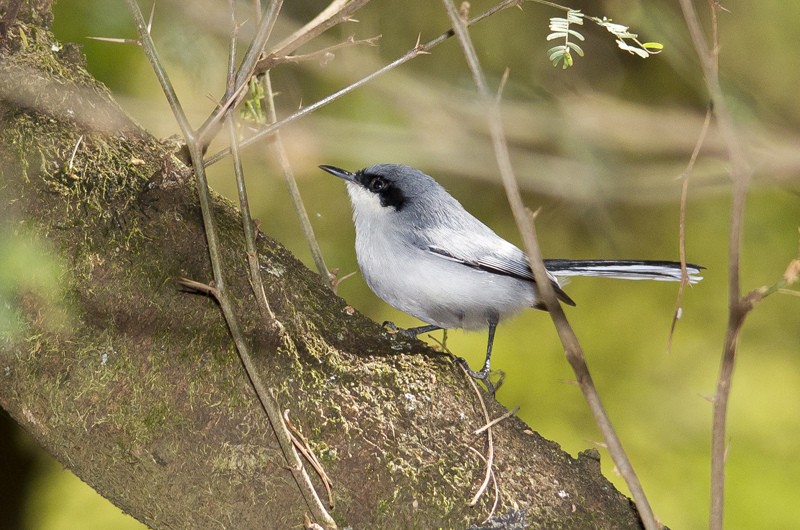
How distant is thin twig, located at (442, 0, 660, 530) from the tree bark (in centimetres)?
30

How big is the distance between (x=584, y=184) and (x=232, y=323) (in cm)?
150

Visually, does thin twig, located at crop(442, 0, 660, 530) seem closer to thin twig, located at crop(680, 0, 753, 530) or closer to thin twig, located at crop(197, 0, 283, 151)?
thin twig, located at crop(680, 0, 753, 530)

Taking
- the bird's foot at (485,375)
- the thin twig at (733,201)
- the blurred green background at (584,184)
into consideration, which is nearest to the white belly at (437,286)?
the blurred green background at (584,184)

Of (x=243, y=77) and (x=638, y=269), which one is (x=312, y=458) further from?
(x=638, y=269)

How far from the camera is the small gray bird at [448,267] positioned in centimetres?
281

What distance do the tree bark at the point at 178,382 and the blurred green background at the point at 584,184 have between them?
870mm

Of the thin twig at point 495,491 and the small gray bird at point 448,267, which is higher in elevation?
the small gray bird at point 448,267

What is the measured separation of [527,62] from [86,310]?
322cm

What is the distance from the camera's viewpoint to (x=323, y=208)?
467 centimetres

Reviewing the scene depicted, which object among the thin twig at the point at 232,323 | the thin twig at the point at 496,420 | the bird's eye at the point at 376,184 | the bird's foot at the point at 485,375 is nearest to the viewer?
the thin twig at the point at 232,323

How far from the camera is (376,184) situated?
3156 millimetres

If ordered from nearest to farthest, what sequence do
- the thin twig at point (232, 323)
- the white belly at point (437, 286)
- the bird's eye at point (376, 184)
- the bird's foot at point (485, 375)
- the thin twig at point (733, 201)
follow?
the thin twig at point (733, 201), the thin twig at point (232, 323), the bird's foot at point (485, 375), the white belly at point (437, 286), the bird's eye at point (376, 184)

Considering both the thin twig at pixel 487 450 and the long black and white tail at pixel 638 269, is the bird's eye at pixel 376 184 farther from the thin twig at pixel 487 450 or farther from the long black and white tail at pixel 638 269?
the thin twig at pixel 487 450

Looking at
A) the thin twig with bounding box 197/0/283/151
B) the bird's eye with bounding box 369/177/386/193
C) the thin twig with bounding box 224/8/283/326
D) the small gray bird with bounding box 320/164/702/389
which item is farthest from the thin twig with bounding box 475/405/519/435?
the bird's eye with bounding box 369/177/386/193
